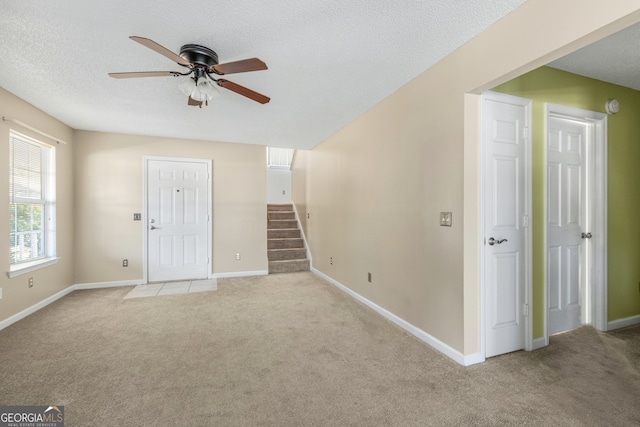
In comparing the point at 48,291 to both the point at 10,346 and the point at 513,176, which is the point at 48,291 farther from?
the point at 513,176

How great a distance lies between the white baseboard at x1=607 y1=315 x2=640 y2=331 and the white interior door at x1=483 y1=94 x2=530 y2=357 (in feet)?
4.20

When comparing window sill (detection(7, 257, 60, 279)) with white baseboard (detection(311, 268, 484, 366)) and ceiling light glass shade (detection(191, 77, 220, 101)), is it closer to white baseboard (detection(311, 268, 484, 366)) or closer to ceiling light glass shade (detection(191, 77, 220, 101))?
ceiling light glass shade (detection(191, 77, 220, 101))

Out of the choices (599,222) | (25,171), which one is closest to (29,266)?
(25,171)

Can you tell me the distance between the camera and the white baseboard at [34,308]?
112 inches

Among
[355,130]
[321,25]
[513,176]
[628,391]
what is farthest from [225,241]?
[628,391]

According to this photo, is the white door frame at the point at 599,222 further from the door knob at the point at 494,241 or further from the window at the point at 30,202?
the window at the point at 30,202

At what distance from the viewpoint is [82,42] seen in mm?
2037

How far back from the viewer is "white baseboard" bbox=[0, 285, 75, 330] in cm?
285

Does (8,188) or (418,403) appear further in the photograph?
(8,188)

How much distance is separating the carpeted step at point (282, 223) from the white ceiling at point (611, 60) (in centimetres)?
521

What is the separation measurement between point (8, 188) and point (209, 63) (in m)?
2.73

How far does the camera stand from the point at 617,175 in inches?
111

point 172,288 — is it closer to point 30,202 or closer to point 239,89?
point 30,202
